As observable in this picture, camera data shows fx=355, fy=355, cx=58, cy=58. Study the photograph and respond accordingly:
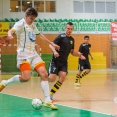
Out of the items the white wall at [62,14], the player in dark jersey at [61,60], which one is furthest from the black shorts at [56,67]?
the white wall at [62,14]

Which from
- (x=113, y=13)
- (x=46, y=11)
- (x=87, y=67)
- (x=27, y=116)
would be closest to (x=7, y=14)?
(x=46, y=11)

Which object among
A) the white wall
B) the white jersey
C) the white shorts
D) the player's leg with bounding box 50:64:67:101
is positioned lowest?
the player's leg with bounding box 50:64:67:101

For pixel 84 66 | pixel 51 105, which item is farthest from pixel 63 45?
pixel 84 66

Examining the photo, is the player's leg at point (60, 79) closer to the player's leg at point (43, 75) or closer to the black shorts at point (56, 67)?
the black shorts at point (56, 67)

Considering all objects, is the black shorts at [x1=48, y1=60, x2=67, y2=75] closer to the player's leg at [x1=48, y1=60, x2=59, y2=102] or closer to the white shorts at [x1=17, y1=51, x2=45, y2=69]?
the player's leg at [x1=48, y1=60, x2=59, y2=102]

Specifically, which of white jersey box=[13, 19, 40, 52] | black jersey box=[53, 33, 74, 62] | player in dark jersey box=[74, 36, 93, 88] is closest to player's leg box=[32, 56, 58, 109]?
white jersey box=[13, 19, 40, 52]

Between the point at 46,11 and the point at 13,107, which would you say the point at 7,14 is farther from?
the point at 13,107

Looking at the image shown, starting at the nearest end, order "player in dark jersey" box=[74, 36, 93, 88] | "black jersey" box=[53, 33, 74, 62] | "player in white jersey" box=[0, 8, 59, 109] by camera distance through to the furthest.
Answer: "player in white jersey" box=[0, 8, 59, 109] < "black jersey" box=[53, 33, 74, 62] < "player in dark jersey" box=[74, 36, 93, 88]

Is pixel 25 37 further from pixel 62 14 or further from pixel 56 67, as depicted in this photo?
pixel 62 14

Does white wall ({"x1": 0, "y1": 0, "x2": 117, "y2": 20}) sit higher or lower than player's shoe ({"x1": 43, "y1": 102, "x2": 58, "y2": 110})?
higher

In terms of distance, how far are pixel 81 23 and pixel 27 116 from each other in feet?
81.6

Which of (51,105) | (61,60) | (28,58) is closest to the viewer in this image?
(51,105)

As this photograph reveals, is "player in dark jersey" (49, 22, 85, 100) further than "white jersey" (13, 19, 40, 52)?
Yes

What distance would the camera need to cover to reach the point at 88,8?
33.2m
